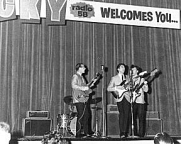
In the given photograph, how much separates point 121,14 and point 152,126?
3.05 metres

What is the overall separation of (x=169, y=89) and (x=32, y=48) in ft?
12.2

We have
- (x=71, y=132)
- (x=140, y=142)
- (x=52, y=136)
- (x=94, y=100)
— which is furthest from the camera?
(x=94, y=100)

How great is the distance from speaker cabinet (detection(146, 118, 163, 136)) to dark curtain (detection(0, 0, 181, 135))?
3.04ft

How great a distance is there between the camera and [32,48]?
7.71m

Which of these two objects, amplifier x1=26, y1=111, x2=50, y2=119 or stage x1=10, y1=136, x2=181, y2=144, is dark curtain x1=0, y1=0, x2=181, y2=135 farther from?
stage x1=10, y1=136, x2=181, y2=144

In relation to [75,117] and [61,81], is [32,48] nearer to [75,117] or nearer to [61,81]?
[61,81]

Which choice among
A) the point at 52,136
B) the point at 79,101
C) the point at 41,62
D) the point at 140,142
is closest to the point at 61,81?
the point at 41,62

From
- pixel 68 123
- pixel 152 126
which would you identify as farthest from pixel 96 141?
pixel 152 126

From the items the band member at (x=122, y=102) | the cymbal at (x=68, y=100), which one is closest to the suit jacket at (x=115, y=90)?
the band member at (x=122, y=102)

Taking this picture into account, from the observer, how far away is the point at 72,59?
7953 mm

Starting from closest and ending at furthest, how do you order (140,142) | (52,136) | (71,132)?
(52,136) → (140,142) → (71,132)

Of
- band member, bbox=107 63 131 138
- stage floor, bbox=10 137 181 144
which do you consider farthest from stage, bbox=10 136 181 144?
band member, bbox=107 63 131 138

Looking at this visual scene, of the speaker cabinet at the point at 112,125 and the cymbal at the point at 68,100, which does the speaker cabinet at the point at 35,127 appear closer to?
the cymbal at the point at 68,100

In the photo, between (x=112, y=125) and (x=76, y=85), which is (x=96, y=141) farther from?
(x=112, y=125)
